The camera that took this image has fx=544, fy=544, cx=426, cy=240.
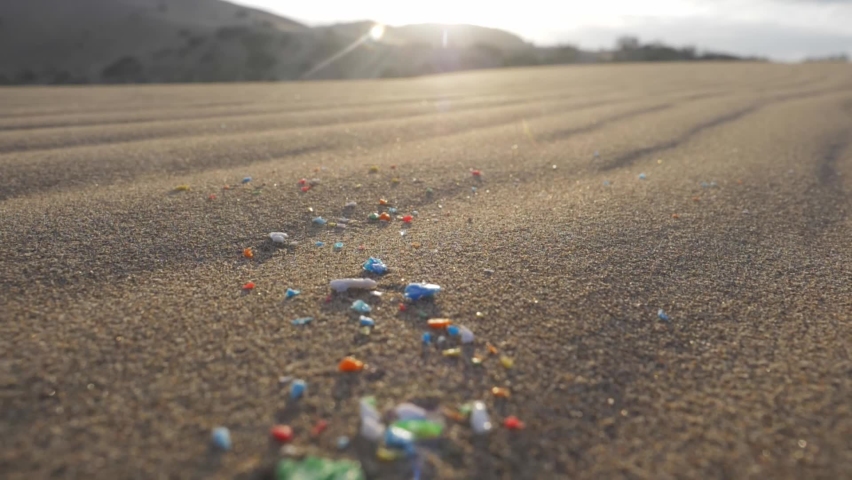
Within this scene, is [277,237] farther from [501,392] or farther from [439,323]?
[501,392]

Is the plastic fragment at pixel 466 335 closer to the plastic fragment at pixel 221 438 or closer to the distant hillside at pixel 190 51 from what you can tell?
the plastic fragment at pixel 221 438

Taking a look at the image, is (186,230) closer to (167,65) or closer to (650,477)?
(650,477)

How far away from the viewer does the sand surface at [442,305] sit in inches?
33.3

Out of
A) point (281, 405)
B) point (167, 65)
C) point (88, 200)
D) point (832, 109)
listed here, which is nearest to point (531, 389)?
point (281, 405)

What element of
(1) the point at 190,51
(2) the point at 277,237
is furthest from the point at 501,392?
(1) the point at 190,51

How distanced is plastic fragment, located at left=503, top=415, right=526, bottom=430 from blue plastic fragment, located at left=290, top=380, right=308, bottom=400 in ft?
1.12

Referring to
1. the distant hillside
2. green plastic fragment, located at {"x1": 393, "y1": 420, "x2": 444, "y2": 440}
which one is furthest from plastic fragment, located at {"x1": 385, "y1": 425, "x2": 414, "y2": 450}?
the distant hillside

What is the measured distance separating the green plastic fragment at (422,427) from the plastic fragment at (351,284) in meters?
0.45

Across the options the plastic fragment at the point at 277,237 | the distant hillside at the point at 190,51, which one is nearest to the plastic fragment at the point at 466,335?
the plastic fragment at the point at 277,237

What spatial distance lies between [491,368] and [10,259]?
1.24 meters

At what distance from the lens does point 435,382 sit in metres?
0.96

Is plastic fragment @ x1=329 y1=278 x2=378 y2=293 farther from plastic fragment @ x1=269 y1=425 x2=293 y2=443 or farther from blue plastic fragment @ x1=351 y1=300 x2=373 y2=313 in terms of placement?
plastic fragment @ x1=269 y1=425 x2=293 y2=443

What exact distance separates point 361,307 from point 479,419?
400 mm

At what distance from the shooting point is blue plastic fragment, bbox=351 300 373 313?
1169 mm
